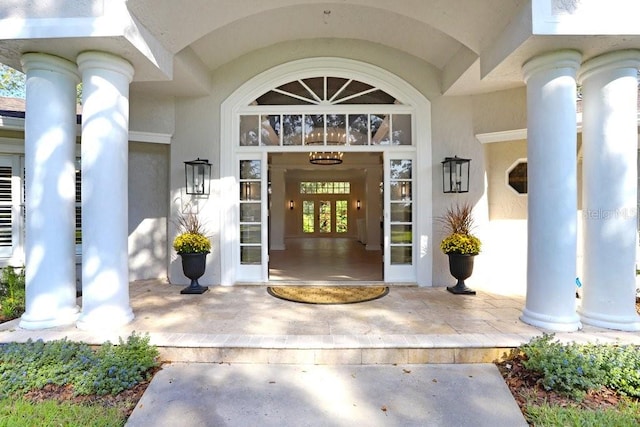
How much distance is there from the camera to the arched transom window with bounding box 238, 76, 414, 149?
17.8ft

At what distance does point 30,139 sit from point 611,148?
18.8 feet

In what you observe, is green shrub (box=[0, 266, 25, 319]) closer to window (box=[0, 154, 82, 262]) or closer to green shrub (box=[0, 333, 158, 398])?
window (box=[0, 154, 82, 262])

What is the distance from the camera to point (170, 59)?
13.4 ft

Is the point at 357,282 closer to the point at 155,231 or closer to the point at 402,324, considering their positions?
the point at 402,324

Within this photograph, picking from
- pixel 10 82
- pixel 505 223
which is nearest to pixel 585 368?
pixel 505 223

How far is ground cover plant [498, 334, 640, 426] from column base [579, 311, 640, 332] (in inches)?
27.0

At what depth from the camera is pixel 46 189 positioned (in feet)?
11.5

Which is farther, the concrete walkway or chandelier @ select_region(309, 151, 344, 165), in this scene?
chandelier @ select_region(309, 151, 344, 165)

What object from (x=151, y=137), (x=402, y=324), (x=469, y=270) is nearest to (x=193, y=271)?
(x=151, y=137)

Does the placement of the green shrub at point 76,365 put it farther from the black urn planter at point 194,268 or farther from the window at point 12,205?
the window at point 12,205

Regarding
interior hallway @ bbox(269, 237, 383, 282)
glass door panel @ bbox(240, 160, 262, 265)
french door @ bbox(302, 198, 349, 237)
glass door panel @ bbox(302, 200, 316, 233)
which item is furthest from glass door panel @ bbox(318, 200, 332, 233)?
glass door panel @ bbox(240, 160, 262, 265)

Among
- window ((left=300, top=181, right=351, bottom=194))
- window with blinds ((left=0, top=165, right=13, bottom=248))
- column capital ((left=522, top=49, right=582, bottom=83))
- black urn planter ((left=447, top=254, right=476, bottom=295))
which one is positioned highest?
column capital ((left=522, top=49, right=582, bottom=83))

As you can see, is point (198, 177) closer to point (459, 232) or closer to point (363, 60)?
point (363, 60)

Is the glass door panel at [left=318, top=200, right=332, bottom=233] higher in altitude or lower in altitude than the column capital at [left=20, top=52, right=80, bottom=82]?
lower
